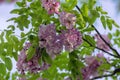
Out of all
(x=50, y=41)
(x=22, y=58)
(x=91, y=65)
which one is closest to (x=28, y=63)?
(x=22, y=58)

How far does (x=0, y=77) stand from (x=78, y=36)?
4.99 ft

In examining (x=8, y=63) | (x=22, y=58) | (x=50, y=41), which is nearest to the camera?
(x=50, y=41)

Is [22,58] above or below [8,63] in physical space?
below

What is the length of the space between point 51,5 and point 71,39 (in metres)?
0.42

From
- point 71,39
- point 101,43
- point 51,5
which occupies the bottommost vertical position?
point 71,39

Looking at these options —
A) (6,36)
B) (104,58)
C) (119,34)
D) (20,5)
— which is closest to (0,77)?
(6,36)

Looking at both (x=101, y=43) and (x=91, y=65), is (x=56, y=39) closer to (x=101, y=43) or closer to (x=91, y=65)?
(x=91, y=65)

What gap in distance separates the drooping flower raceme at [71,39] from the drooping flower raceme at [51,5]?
0.29 metres

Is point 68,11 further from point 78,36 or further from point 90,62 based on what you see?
point 90,62

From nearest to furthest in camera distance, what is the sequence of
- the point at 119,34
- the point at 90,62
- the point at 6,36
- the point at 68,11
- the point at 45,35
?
the point at 45,35 < the point at 68,11 < the point at 6,36 < the point at 90,62 < the point at 119,34

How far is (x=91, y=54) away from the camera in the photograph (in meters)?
3.85

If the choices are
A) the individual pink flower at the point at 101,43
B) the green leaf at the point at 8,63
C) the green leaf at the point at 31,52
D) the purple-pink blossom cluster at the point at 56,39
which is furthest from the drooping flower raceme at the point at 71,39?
the individual pink flower at the point at 101,43

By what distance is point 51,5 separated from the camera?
2.87m

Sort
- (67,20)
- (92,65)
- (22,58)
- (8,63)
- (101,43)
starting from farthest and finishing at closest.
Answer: (101,43)
(92,65)
(8,63)
(22,58)
(67,20)
